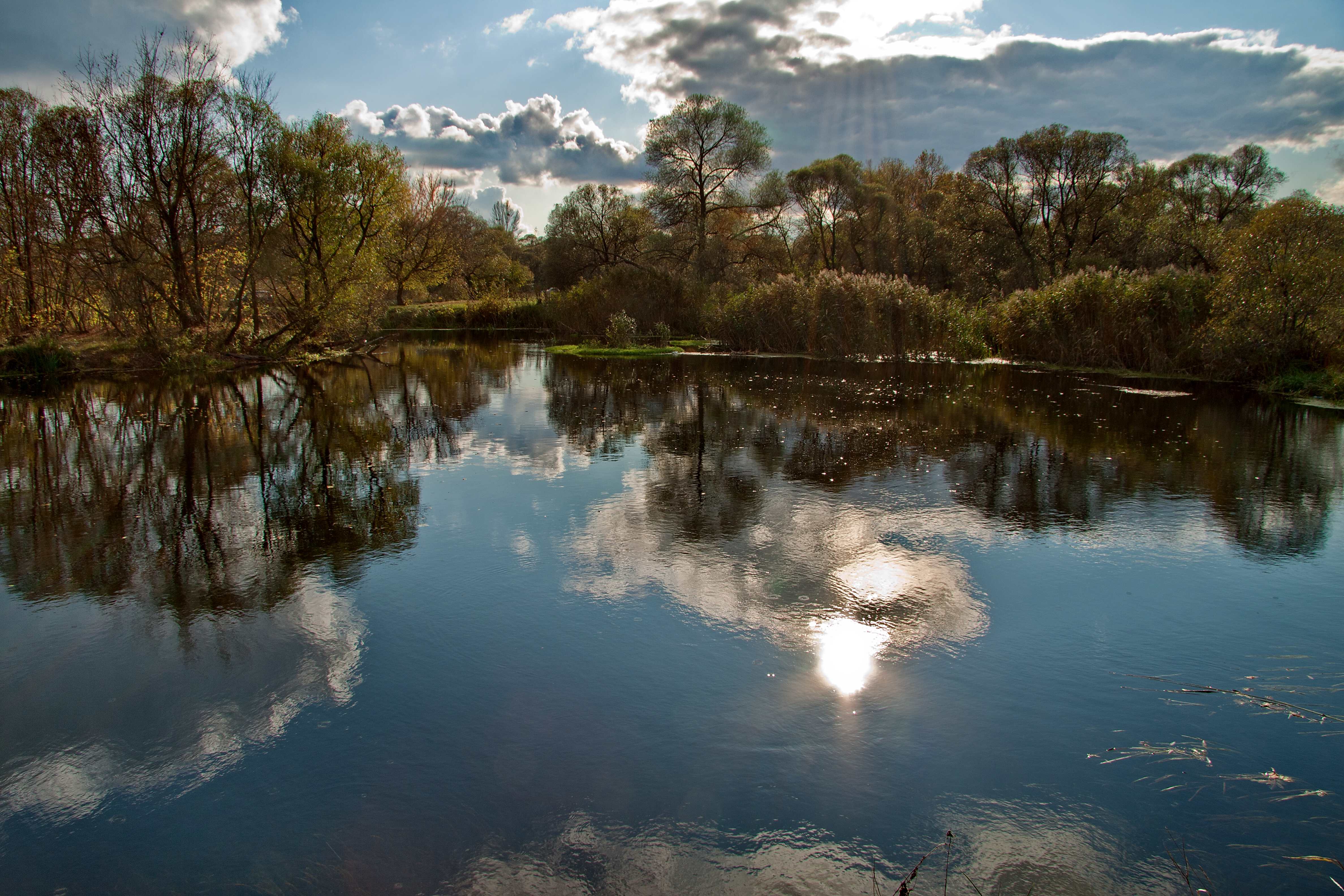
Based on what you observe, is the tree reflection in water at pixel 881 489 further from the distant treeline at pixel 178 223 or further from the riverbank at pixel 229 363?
the distant treeline at pixel 178 223

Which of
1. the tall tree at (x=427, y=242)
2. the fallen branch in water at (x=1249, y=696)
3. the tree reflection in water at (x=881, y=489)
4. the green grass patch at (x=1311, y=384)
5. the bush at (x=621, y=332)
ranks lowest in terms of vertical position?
the fallen branch in water at (x=1249, y=696)

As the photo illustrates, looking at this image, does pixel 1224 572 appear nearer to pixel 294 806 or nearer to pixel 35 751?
pixel 294 806

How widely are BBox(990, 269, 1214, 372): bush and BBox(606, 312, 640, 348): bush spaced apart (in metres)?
13.8

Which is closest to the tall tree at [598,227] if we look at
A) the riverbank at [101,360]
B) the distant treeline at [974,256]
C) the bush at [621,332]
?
the distant treeline at [974,256]

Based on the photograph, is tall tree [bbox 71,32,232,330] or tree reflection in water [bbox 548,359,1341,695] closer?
tree reflection in water [bbox 548,359,1341,695]

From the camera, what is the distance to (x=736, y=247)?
128 feet

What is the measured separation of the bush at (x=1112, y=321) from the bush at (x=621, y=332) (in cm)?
1376

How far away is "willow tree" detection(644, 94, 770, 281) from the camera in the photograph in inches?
1464

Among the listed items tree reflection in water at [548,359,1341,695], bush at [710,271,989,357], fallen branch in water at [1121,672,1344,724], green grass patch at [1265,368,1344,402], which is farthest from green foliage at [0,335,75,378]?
green grass patch at [1265,368,1344,402]

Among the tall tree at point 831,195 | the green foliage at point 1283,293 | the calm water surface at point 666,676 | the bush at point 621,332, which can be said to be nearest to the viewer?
the calm water surface at point 666,676

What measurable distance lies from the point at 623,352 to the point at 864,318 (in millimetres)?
8964

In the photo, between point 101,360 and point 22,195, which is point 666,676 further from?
point 22,195

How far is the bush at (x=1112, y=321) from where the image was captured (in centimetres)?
1941

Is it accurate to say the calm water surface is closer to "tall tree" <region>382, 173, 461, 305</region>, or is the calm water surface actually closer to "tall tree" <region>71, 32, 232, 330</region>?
"tall tree" <region>71, 32, 232, 330</region>
